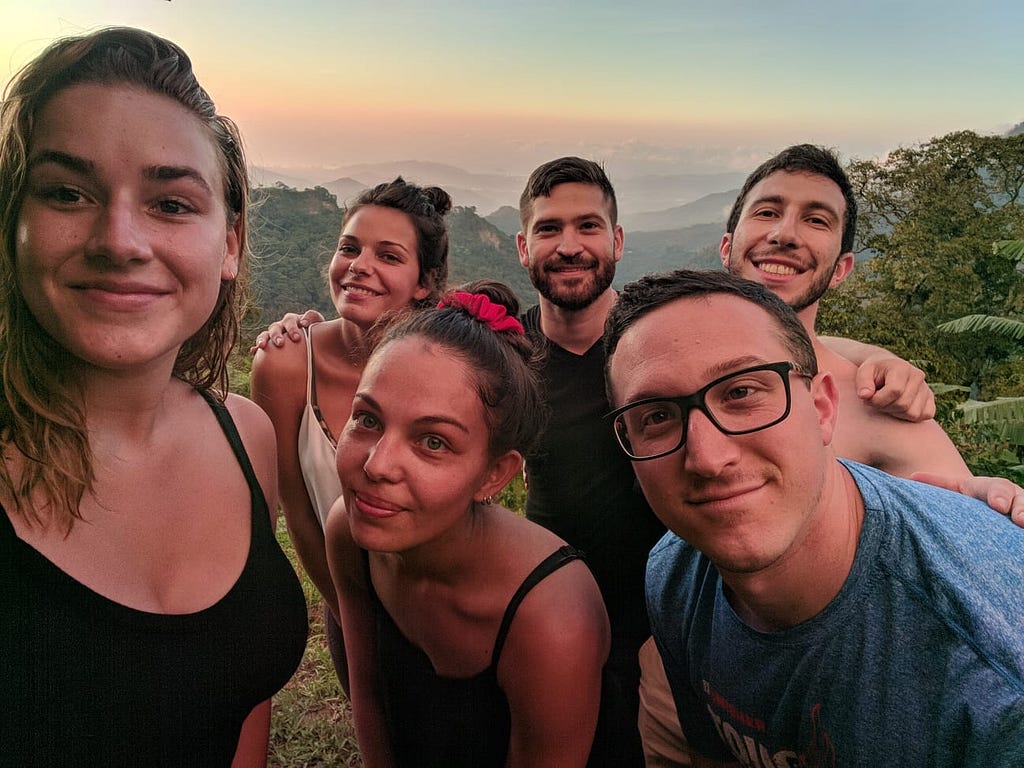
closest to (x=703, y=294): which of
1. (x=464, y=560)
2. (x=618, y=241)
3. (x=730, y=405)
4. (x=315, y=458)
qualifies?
(x=730, y=405)

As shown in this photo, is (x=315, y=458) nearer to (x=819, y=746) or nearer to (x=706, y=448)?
(x=706, y=448)

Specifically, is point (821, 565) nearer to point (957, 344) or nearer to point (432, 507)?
point (432, 507)

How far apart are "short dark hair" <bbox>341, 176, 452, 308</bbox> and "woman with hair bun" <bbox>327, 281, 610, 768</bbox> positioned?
3.40 feet

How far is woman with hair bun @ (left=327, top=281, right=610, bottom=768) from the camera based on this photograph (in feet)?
6.19

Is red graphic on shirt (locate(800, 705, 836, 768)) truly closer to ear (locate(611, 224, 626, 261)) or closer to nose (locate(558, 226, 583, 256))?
nose (locate(558, 226, 583, 256))

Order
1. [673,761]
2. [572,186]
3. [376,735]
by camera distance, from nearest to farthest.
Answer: [376,735] < [673,761] < [572,186]

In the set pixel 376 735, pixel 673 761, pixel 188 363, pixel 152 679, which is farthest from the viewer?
pixel 673 761

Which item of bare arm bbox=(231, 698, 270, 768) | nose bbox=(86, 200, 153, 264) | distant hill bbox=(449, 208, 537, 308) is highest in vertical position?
distant hill bbox=(449, 208, 537, 308)

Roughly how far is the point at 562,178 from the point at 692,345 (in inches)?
77.6

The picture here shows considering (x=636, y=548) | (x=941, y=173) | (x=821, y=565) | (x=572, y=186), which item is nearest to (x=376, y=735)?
(x=636, y=548)

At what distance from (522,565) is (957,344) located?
102ft

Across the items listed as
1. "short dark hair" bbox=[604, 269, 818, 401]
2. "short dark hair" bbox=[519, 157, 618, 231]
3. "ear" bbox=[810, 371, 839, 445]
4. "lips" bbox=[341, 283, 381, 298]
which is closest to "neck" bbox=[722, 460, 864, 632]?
"ear" bbox=[810, 371, 839, 445]

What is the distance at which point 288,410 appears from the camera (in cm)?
302

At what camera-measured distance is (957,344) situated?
87.8 ft
